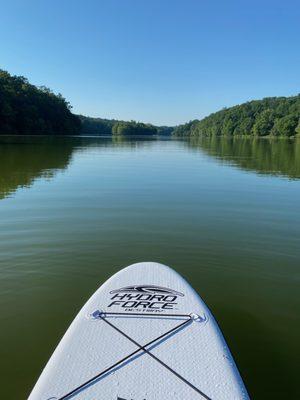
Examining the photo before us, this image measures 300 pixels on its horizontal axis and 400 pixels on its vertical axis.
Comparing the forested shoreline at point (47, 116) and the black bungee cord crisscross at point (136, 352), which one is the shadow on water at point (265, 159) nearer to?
the black bungee cord crisscross at point (136, 352)

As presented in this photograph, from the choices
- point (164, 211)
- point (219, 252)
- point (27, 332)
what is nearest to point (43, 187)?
point (164, 211)

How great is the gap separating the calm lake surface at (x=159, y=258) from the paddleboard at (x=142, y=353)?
72cm

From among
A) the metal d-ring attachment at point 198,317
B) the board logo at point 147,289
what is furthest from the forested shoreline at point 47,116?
the metal d-ring attachment at point 198,317

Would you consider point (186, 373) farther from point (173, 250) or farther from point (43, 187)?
point (43, 187)

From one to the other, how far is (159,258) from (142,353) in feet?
12.9

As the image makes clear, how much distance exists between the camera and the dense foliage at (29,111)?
8719cm

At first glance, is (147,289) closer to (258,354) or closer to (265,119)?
(258,354)

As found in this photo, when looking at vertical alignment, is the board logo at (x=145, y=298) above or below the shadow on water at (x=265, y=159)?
below

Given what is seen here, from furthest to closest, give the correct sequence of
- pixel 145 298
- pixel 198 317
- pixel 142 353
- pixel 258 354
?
pixel 145 298 < pixel 258 354 < pixel 198 317 < pixel 142 353

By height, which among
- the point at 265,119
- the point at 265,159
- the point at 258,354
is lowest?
the point at 258,354

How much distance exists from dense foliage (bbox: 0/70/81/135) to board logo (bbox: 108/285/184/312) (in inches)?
3482

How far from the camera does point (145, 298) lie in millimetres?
4582

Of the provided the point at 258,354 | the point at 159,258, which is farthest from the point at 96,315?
the point at 159,258

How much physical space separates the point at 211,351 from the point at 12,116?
3685 inches
